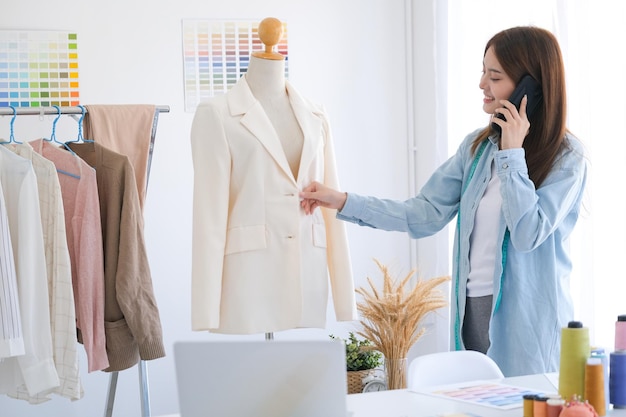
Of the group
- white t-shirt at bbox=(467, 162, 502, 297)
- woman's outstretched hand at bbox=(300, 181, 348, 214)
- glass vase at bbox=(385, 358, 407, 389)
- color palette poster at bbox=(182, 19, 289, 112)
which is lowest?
glass vase at bbox=(385, 358, 407, 389)

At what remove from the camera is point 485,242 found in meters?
2.51

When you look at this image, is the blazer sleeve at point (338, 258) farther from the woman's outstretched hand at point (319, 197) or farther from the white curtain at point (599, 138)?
the white curtain at point (599, 138)

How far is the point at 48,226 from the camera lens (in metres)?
2.83

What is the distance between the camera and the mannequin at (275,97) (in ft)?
9.01

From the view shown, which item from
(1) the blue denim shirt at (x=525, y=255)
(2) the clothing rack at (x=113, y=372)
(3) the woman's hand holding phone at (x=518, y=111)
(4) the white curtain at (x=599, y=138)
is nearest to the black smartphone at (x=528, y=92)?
(3) the woman's hand holding phone at (x=518, y=111)

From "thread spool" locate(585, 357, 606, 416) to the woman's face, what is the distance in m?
1.00

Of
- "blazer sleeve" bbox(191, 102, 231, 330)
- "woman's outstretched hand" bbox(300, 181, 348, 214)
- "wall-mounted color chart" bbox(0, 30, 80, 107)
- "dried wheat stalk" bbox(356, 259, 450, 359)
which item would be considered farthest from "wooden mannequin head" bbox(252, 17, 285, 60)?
"wall-mounted color chart" bbox(0, 30, 80, 107)

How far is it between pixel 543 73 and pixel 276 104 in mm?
836

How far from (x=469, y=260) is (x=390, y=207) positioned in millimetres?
317

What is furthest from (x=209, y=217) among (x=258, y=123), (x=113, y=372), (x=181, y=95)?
(x=181, y=95)

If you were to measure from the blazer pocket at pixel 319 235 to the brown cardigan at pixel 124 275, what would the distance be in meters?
0.62

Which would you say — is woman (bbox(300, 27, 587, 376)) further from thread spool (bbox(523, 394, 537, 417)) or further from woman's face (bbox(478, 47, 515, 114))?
thread spool (bbox(523, 394, 537, 417))

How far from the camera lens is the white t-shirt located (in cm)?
249

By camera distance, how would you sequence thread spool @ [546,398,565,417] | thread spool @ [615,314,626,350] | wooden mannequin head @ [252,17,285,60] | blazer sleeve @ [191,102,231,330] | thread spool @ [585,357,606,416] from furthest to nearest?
wooden mannequin head @ [252,17,285,60], blazer sleeve @ [191,102,231,330], thread spool @ [615,314,626,350], thread spool @ [585,357,606,416], thread spool @ [546,398,565,417]
